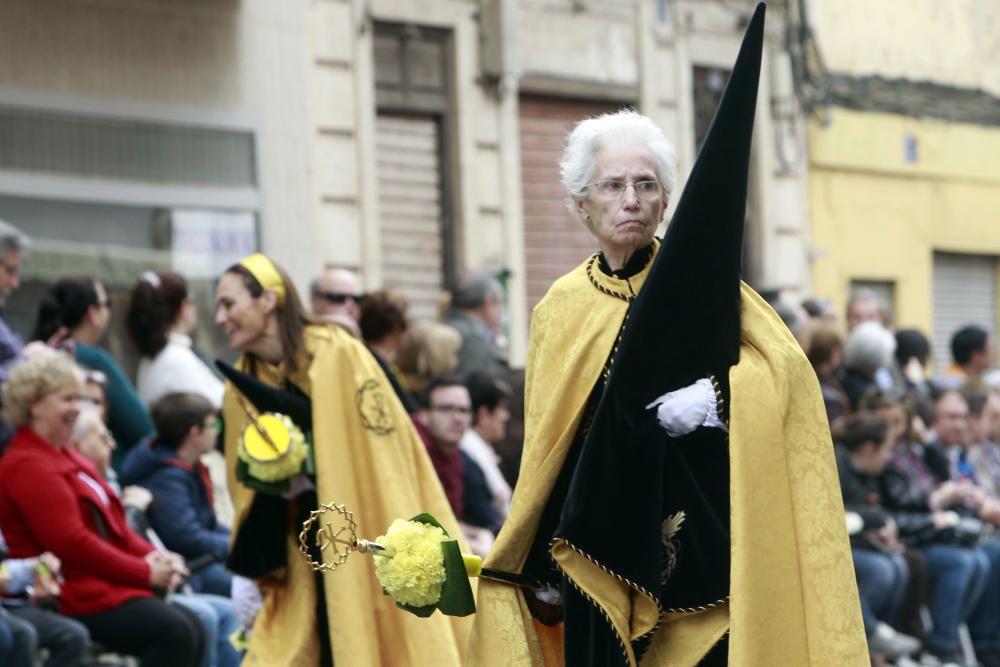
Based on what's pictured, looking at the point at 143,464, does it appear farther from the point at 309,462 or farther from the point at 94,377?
the point at 309,462

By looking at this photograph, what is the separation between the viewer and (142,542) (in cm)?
855

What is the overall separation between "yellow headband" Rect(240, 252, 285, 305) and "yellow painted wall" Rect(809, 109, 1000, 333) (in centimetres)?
1322

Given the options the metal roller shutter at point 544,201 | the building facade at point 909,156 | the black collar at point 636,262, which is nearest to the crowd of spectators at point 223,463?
the black collar at point 636,262

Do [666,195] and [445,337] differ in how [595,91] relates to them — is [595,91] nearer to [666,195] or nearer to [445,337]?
[445,337]

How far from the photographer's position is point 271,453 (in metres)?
7.04

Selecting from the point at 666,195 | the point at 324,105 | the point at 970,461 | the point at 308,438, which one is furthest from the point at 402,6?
the point at 666,195

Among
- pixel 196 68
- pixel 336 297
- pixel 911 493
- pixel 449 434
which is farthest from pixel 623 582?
pixel 196 68

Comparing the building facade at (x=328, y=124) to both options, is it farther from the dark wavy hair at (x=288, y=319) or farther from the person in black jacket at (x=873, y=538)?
the dark wavy hair at (x=288, y=319)

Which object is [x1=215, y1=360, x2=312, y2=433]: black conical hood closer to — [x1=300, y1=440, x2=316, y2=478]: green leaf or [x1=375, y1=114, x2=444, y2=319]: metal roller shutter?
[x1=300, y1=440, x2=316, y2=478]: green leaf

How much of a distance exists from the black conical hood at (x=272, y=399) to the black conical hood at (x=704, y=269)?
8.12 feet

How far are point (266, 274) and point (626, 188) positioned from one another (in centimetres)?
244

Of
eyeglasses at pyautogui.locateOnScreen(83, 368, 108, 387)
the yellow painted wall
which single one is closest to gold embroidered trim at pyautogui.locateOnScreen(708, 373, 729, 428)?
eyeglasses at pyautogui.locateOnScreen(83, 368, 108, 387)

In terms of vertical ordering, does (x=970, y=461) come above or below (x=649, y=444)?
below

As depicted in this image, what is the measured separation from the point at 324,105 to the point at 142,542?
6623 mm
